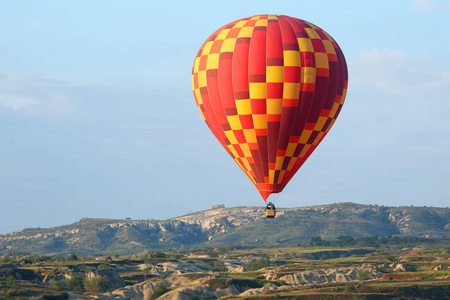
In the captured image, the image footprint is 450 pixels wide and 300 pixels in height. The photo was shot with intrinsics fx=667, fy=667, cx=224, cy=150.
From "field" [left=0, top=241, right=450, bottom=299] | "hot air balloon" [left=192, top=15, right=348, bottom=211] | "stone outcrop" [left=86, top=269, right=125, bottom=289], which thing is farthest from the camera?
"stone outcrop" [left=86, top=269, right=125, bottom=289]

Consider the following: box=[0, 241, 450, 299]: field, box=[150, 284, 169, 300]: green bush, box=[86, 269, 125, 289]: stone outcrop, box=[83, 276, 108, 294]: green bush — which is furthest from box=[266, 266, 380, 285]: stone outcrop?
box=[83, 276, 108, 294]: green bush

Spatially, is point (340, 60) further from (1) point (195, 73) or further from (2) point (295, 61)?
(1) point (195, 73)

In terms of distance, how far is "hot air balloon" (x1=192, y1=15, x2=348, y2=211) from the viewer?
55.3 m

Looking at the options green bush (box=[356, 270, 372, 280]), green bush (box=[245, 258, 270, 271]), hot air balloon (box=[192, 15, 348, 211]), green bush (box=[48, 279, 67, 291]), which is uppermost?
hot air balloon (box=[192, 15, 348, 211])

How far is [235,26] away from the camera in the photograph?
5816cm

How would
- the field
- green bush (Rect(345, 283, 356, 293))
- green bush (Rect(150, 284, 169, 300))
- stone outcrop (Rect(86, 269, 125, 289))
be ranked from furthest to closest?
stone outcrop (Rect(86, 269, 125, 289)) → green bush (Rect(150, 284, 169, 300)) → the field → green bush (Rect(345, 283, 356, 293))

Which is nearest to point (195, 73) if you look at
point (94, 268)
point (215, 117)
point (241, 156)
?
point (215, 117)

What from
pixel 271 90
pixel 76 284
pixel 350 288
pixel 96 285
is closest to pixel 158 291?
pixel 96 285

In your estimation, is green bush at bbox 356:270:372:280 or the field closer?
the field

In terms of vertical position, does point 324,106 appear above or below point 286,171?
above

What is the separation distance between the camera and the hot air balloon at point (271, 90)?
55.3 metres

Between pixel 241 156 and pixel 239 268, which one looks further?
pixel 239 268

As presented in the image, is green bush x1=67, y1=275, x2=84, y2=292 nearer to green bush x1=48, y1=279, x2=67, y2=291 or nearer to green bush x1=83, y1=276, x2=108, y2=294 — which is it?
green bush x1=48, y1=279, x2=67, y2=291

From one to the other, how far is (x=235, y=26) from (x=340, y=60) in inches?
384
